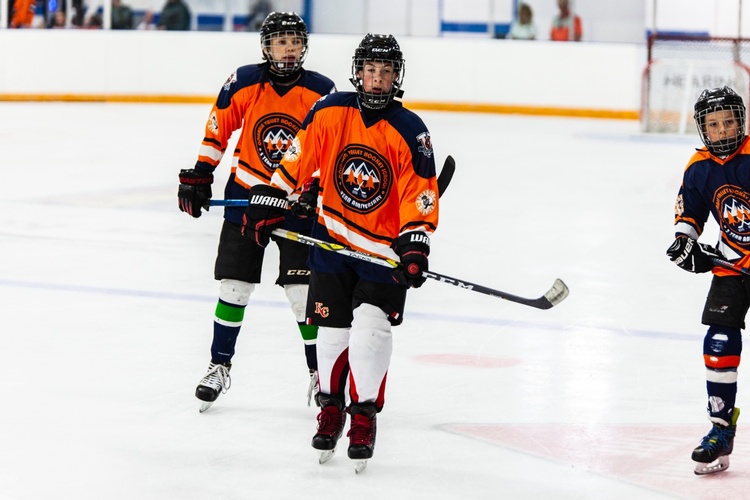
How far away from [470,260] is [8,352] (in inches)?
100

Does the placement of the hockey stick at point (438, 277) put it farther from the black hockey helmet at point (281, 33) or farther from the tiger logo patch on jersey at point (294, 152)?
the black hockey helmet at point (281, 33)

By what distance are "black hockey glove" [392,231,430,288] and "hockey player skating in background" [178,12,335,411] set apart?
66 centimetres

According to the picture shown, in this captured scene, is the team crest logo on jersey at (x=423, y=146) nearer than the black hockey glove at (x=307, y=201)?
Yes

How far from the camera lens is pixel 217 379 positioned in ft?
12.1

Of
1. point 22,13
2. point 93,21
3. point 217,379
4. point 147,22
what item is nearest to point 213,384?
point 217,379

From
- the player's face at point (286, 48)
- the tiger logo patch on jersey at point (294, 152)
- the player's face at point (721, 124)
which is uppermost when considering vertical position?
the player's face at point (286, 48)

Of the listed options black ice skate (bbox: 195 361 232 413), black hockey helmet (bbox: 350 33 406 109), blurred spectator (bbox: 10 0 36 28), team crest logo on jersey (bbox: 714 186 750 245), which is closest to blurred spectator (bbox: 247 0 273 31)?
blurred spectator (bbox: 10 0 36 28)

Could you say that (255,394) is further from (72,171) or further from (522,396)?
(72,171)

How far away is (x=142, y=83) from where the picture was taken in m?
14.9

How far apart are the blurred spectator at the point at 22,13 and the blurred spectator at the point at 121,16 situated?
2.90 feet

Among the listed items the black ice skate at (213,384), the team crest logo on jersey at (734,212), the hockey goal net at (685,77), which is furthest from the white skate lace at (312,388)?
the hockey goal net at (685,77)

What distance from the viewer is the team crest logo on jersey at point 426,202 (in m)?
3.12

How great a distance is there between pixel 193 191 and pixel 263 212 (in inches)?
15.9

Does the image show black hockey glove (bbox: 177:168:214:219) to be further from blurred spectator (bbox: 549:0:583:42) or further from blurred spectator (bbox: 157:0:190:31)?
blurred spectator (bbox: 157:0:190:31)
